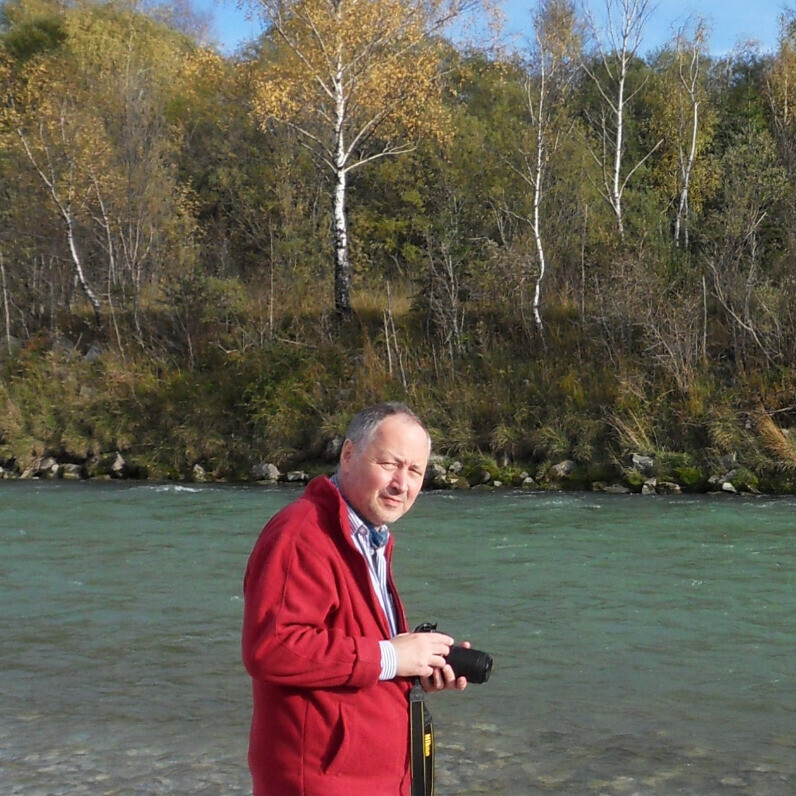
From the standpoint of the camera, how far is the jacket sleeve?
2.62 meters

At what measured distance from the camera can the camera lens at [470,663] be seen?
2.84 m

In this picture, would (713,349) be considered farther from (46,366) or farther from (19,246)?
(19,246)

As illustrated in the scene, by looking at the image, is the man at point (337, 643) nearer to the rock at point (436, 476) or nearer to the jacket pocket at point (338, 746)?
the jacket pocket at point (338, 746)

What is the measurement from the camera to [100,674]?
7.53m

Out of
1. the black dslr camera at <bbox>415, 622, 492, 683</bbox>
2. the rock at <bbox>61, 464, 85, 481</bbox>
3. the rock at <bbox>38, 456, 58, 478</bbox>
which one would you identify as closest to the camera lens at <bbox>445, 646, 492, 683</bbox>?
the black dslr camera at <bbox>415, 622, 492, 683</bbox>

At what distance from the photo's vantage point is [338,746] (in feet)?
8.86

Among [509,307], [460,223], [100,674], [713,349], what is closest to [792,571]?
[100,674]

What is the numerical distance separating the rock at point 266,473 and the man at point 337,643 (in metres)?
16.6

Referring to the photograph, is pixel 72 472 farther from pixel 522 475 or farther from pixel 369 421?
pixel 369 421

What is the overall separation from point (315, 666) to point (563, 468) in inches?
606

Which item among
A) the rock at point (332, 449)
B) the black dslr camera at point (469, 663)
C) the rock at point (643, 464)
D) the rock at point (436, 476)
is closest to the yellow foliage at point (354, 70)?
the rock at point (332, 449)

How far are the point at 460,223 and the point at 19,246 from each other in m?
11.2

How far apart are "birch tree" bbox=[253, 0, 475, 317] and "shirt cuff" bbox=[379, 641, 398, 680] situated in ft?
66.5

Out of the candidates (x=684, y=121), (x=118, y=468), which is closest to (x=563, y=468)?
(x=118, y=468)
